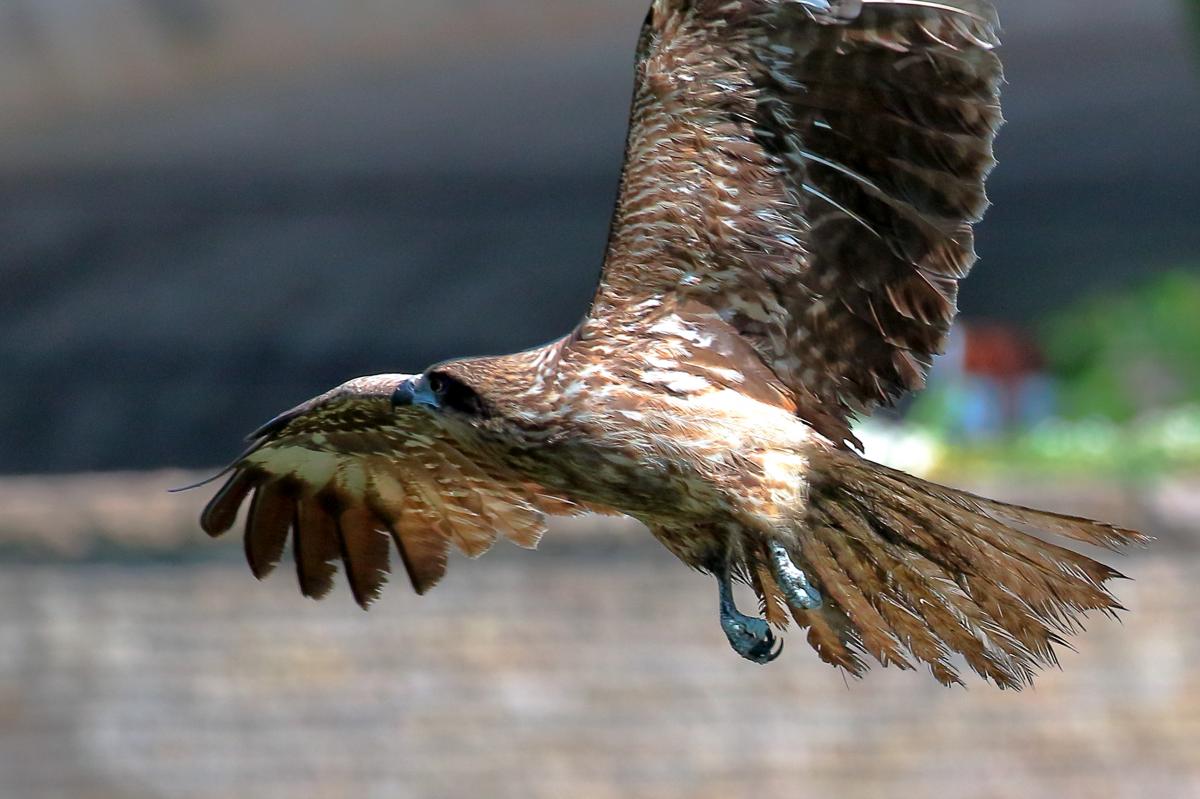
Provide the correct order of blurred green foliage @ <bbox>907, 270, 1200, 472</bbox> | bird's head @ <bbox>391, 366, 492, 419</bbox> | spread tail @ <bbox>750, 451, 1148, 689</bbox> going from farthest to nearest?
blurred green foliage @ <bbox>907, 270, 1200, 472</bbox> → bird's head @ <bbox>391, 366, 492, 419</bbox> → spread tail @ <bbox>750, 451, 1148, 689</bbox>

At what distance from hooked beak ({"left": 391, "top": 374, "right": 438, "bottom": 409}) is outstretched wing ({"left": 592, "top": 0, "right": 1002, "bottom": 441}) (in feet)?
1.71

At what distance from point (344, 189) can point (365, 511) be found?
12129mm

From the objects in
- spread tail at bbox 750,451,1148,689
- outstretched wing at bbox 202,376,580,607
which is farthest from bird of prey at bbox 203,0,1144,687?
outstretched wing at bbox 202,376,580,607

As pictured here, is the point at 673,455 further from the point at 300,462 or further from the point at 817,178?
the point at 300,462

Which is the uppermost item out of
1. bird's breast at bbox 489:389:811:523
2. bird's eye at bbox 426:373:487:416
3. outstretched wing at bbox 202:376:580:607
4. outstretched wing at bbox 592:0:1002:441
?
outstretched wing at bbox 592:0:1002:441

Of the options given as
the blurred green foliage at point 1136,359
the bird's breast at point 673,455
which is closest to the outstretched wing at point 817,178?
the bird's breast at point 673,455

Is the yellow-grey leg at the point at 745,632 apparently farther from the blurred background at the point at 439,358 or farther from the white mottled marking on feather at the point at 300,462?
the blurred background at the point at 439,358

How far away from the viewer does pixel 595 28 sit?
56.9 ft

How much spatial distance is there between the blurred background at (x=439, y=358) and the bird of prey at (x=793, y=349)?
552 centimetres

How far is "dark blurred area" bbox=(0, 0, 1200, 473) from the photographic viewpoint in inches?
690

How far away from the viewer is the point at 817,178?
645cm

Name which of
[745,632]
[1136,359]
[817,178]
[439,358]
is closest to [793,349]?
[817,178]

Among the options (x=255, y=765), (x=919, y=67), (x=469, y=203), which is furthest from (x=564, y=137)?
(x=919, y=67)

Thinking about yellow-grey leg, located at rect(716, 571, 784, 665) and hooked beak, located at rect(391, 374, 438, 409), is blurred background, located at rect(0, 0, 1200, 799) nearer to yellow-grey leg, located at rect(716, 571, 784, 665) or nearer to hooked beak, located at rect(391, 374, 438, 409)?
yellow-grey leg, located at rect(716, 571, 784, 665)
